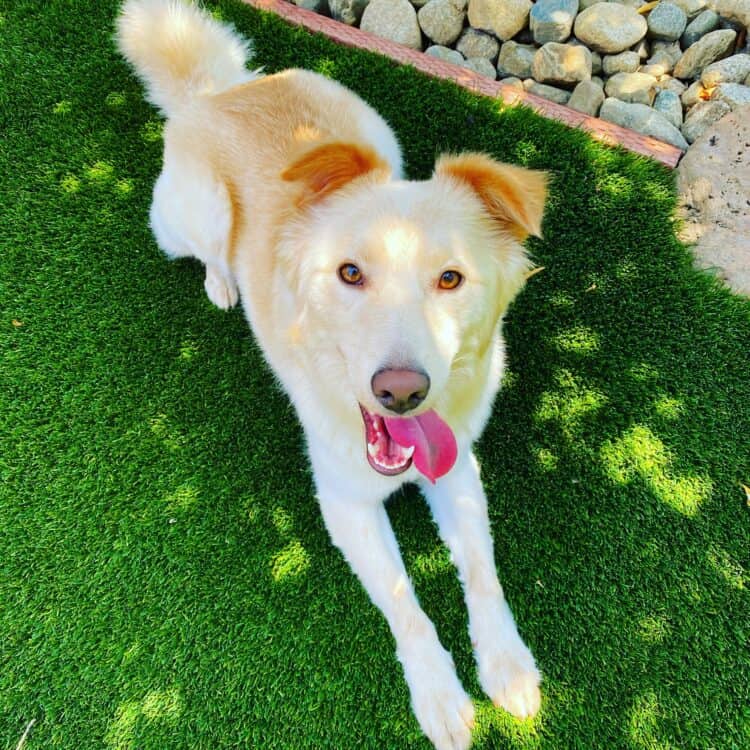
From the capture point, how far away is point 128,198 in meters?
3.67

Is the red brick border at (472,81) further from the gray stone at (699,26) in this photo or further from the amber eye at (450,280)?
the amber eye at (450,280)

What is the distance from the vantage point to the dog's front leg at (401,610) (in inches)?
87.2

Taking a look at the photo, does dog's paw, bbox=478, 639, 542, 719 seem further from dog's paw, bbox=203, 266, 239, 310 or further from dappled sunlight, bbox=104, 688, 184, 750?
dog's paw, bbox=203, 266, 239, 310

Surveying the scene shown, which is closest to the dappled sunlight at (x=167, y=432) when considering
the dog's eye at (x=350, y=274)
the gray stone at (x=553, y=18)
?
the dog's eye at (x=350, y=274)

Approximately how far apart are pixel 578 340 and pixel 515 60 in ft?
7.47

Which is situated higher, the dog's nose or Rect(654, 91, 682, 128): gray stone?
Rect(654, 91, 682, 128): gray stone

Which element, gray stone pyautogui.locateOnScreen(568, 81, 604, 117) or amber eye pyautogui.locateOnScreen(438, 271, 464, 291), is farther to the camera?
gray stone pyautogui.locateOnScreen(568, 81, 604, 117)

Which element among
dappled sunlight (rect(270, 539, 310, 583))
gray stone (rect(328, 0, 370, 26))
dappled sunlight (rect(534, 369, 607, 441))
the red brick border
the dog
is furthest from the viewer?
gray stone (rect(328, 0, 370, 26))

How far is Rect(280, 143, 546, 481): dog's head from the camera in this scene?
174cm

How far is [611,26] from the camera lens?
3.93 metres

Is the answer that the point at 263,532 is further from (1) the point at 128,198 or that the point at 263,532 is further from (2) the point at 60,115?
(2) the point at 60,115

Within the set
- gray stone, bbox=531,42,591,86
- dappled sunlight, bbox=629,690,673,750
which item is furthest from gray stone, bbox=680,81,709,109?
dappled sunlight, bbox=629,690,673,750

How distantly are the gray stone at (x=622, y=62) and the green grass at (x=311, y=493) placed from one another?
2.84ft

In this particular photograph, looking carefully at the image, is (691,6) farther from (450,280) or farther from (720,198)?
(450,280)
